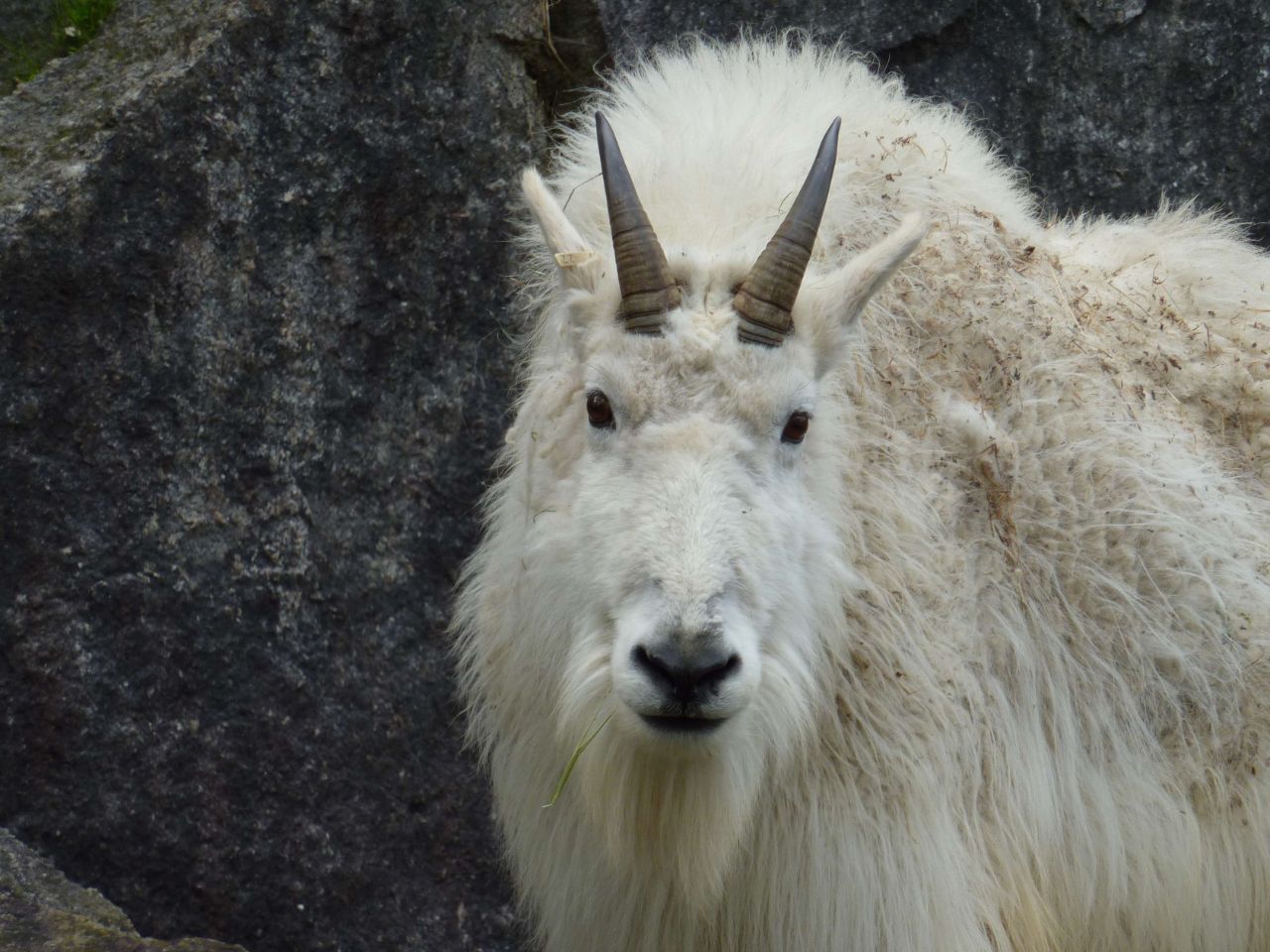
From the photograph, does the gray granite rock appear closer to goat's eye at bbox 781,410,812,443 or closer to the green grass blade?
the green grass blade

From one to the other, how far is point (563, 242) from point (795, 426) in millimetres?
809

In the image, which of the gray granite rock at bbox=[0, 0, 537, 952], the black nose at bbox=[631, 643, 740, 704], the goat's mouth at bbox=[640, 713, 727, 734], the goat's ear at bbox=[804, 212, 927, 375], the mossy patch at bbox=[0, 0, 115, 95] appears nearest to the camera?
the black nose at bbox=[631, 643, 740, 704]

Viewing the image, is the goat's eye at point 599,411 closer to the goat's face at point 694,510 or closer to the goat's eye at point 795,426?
the goat's face at point 694,510

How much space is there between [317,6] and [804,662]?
310 centimetres

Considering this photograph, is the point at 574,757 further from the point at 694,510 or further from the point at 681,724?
the point at 694,510

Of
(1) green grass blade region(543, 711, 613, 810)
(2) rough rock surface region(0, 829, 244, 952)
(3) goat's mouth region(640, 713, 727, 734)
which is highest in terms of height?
(3) goat's mouth region(640, 713, 727, 734)

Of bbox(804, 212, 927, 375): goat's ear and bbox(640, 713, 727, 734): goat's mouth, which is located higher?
bbox(804, 212, 927, 375): goat's ear

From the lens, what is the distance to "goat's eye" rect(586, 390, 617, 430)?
3.36 meters

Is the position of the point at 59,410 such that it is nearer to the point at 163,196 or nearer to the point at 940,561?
the point at 163,196

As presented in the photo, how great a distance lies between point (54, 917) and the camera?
3.68 metres

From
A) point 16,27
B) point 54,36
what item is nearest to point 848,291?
point 54,36

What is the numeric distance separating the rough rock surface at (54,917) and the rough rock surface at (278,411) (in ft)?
0.92

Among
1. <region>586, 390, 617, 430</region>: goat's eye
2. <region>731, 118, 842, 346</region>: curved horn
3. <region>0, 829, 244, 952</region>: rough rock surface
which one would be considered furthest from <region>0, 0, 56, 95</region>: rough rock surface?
<region>731, 118, 842, 346</region>: curved horn

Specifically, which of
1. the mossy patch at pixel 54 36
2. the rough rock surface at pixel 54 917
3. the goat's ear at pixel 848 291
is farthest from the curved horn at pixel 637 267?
the mossy patch at pixel 54 36
